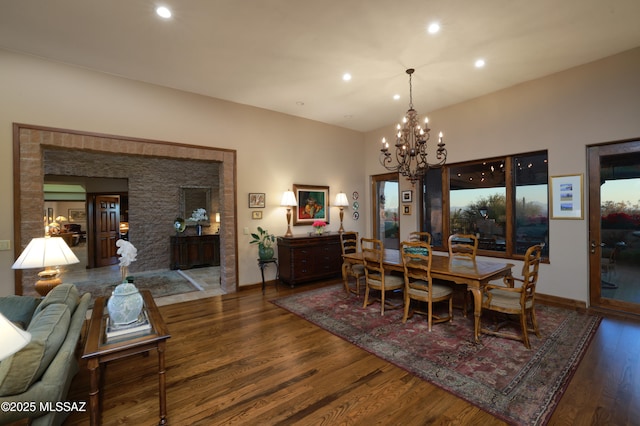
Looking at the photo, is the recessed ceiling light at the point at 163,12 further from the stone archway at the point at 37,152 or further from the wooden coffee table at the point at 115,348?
the wooden coffee table at the point at 115,348

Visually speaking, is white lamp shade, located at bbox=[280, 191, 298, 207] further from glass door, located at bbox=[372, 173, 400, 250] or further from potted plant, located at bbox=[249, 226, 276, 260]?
glass door, located at bbox=[372, 173, 400, 250]

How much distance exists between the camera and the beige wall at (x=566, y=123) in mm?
3672

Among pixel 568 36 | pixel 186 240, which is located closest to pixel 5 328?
pixel 568 36

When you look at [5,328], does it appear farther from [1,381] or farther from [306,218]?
[306,218]

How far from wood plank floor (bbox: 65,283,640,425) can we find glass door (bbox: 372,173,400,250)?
3804mm

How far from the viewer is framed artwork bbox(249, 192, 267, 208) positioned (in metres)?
5.30

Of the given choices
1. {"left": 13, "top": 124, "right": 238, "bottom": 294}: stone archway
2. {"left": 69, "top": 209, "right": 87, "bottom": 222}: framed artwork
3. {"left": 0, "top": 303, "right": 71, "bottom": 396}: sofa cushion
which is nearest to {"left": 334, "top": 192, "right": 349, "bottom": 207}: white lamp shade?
{"left": 13, "top": 124, "right": 238, "bottom": 294}: stone archway

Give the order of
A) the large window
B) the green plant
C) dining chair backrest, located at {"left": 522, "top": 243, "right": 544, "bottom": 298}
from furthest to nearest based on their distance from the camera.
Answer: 1. the green plant
2. the large window
3. dining chair backrest, located at {"left": 522, "top": 243, "right": 544, "bottom": 298}

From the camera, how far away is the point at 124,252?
2.48 metres

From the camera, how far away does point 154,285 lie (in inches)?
221

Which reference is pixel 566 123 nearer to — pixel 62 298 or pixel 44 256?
pixel 62 298

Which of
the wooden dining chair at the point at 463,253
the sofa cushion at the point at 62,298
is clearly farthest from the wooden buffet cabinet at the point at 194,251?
the wooden dining chair at the point at 463,253

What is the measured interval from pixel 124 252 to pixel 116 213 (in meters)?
6.70

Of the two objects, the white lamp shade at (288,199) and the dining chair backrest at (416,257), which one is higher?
the white lamp shade at (288,199)
